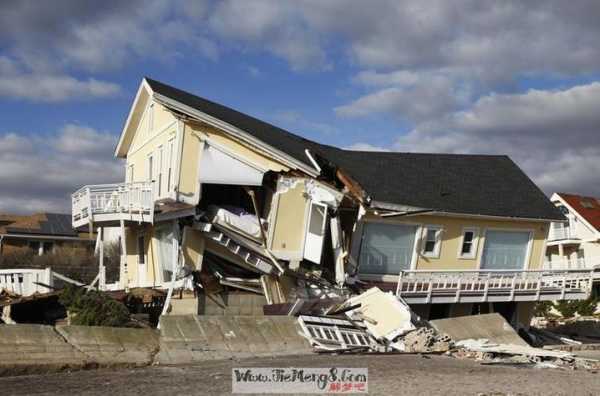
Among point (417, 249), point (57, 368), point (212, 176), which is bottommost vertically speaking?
point (57, 368)

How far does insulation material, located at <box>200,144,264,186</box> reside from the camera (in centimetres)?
2273

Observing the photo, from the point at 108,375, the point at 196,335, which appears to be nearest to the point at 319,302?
the point at 196,335

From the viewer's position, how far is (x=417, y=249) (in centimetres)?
2575

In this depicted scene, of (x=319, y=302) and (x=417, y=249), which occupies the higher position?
(x=417, y=249)

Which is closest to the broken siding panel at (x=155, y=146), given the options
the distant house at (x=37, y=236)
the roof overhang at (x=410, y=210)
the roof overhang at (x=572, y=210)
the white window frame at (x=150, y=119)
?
the white window frame at (x=150, y=119)

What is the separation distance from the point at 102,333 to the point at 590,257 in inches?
1806

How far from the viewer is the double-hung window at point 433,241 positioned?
26.1m

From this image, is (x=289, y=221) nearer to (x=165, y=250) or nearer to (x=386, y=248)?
(x=386, y=248)

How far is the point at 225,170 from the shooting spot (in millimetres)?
22781

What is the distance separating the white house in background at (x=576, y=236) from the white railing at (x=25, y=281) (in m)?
39.6

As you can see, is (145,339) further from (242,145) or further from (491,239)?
(491,239)

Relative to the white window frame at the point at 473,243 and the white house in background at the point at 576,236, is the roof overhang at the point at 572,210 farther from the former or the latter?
the white window frame at the point at 473,243

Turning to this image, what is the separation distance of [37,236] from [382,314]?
167 ft

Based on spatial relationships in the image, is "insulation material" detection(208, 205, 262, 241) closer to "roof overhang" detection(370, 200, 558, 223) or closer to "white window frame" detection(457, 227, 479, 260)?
"roof overhang" detection(370, 200, 558, 223)
